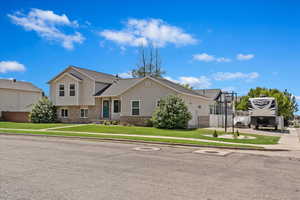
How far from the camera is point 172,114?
77.8ft

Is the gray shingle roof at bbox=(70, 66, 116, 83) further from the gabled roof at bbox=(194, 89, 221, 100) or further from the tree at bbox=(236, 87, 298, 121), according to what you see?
the tree at bbox=(236, 87, 298, 121)

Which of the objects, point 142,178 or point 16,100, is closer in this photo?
point 142,178

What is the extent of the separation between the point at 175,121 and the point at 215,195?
729 inches

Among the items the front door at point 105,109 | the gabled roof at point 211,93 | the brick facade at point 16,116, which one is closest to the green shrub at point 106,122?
the front door at point 105,109

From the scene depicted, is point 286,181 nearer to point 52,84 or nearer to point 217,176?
point 217,176

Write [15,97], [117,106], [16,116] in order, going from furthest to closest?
[15,97]
[16,116]
[117,106]

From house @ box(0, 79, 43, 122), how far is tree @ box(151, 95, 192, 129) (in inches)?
891

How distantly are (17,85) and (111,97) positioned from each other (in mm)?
24233

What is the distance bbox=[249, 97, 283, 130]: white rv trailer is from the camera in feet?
87.2

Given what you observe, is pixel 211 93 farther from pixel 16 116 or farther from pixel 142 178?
pixel 142 178

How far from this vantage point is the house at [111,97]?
2678 centimetres

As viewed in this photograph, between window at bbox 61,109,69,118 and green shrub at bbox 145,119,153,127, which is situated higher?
window at bbox 61,109,69,118

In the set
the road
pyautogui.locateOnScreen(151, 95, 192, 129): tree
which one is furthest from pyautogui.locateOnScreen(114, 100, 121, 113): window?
the road

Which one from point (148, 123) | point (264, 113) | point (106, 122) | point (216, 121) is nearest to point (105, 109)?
point (106, 122)
